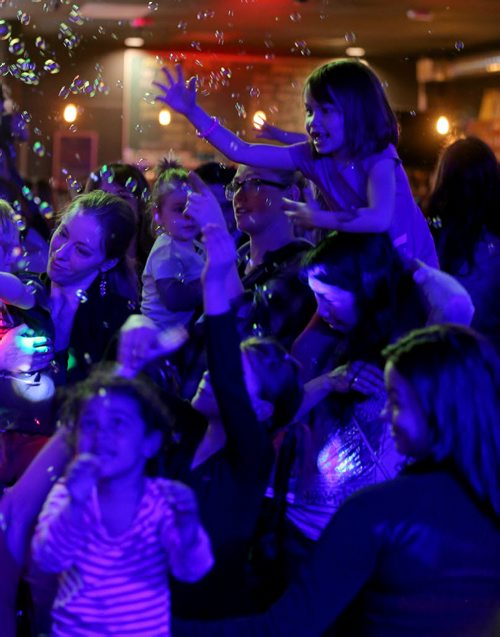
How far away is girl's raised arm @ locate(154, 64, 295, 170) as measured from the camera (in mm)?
2525

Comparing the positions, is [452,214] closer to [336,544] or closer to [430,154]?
[336,544]

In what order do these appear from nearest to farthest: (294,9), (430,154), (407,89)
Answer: (430,154) < (294,9) < (407,89)

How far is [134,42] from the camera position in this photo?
9789mm

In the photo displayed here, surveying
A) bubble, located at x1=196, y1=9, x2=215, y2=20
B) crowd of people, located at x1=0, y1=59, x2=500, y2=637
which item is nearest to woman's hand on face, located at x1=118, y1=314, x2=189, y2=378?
crowd of people, located at x1=0, y1=59, x2=500, y2=637

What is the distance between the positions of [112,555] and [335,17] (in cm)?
790

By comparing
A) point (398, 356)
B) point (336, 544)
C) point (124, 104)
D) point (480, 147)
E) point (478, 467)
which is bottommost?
point (336, 544)

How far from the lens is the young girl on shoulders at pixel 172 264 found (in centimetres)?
277

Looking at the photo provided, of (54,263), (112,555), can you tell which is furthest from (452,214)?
(112,555)

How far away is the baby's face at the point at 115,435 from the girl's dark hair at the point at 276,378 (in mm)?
296

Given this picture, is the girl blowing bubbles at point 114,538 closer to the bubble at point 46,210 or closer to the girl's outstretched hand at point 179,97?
the girl's outstretched hand at point 179,97

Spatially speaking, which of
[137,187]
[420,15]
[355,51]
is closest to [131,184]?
[137,187]

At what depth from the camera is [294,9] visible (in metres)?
7.66

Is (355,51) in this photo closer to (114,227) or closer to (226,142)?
(226,142)

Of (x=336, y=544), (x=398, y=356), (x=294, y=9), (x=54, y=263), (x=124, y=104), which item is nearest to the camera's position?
(x=336, y=544)
